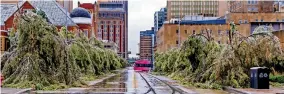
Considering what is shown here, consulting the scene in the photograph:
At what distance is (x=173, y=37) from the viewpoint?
125 m

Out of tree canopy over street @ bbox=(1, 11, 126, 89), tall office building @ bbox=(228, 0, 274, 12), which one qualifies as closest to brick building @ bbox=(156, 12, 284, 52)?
tall office building @ bbox=(228, 0, 274, 12)

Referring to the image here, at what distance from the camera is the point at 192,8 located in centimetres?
19612

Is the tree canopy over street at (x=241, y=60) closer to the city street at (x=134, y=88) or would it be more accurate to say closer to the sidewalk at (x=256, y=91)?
the sidewalk at (x=256, y=91)

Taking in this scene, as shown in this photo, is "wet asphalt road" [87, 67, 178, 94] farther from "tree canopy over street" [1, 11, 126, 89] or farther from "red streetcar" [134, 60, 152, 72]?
"red streetcar" [134, 60, 152, 72]

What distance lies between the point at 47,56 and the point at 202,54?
15.8m

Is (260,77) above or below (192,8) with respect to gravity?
Result: below

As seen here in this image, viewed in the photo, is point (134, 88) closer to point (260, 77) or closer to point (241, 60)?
point (241, 60)

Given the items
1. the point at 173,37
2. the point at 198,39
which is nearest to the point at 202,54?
the point at 198,39

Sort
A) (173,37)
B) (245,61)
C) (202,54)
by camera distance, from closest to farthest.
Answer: (245,61) < (202,54) < (173,37)

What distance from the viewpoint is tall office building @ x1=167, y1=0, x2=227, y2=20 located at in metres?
189

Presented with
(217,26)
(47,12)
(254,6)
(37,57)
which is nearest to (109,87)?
(37,57)

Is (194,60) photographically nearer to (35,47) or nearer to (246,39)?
(246,39)

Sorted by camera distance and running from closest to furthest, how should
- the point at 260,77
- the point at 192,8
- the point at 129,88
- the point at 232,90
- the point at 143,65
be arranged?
the point at 232,90
the point at 260,77
the point at 129,88
the point at 143,65
the point at 192,8

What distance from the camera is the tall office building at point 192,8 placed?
189375mm
